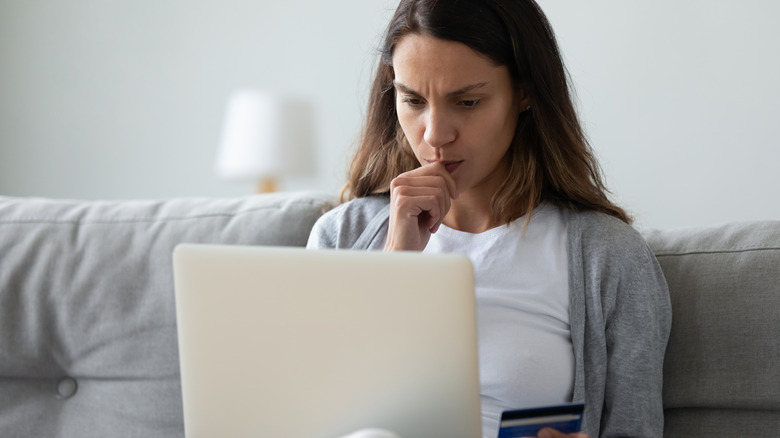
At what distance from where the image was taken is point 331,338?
88cm

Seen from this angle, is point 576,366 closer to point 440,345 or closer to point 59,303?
point 440,345

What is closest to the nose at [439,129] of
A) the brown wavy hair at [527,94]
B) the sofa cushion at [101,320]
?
the brown wavy hair at [527,94]

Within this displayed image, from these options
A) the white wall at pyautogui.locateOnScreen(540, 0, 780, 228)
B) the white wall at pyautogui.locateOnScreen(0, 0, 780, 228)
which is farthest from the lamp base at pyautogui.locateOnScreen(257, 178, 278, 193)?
the white wall at pyautogui.locateOnScreen(540, 0, 780, 228)

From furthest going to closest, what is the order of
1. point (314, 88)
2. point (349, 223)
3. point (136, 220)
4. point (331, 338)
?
point (314, 88) < point (136, 220) < point (349, 223) < point (331, 338)

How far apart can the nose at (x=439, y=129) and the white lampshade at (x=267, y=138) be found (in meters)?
1.75

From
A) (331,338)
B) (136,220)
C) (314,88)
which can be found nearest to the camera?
(331,338)

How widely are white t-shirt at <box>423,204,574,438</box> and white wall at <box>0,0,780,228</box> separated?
1.27 m

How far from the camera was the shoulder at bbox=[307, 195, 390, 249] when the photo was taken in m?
1.46

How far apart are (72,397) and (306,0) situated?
203 centimetres

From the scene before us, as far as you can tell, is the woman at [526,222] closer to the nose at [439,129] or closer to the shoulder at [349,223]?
the nose at [439,129]

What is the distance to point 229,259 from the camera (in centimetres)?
91

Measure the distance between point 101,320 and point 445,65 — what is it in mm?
802

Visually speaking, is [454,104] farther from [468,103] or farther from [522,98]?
[522,98]

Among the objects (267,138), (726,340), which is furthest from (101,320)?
(267,138)
